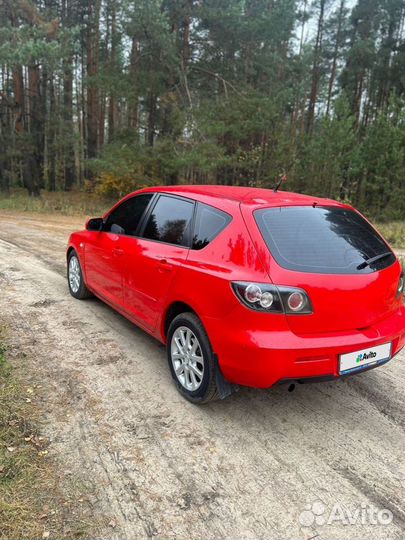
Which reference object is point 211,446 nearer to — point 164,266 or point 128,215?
point 164,266

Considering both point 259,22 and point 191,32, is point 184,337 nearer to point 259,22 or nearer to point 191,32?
point 259,22

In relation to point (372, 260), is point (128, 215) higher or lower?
higher

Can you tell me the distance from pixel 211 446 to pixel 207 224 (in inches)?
64.9

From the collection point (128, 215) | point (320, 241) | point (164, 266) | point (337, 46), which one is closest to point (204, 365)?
point (164, 266)

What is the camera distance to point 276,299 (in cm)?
271

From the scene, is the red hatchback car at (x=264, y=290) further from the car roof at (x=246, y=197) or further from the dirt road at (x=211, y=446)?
the dirt road at (x=211, y=446)

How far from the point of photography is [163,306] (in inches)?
139

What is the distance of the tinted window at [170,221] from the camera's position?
3.56 metres

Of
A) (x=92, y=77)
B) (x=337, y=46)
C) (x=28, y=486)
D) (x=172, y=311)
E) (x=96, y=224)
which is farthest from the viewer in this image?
(x=337, y=46)

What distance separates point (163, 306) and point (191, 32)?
19.9m

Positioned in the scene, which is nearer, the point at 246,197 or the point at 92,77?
the point at 246,197

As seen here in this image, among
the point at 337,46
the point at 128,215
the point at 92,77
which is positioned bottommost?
the point at 128,215

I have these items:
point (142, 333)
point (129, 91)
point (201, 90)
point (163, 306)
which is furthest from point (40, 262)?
point (201, 90)

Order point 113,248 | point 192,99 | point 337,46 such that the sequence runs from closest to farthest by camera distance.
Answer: point 113,248, point 192,99, point 337,46
